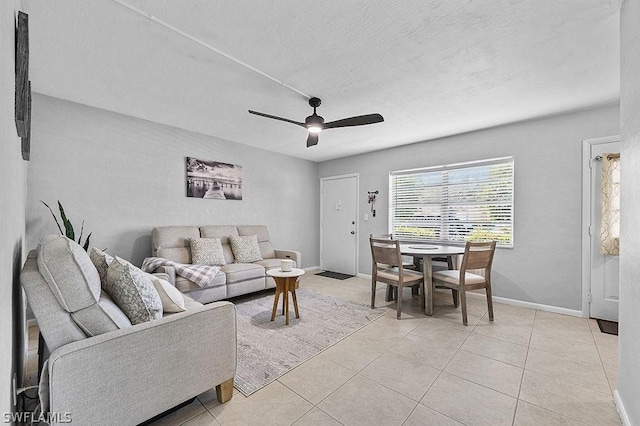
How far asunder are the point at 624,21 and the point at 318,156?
431 cm

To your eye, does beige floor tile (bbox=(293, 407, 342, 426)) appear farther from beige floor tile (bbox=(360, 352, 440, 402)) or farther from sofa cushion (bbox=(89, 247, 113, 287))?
sofa cushion (bbox=(89, 247, 113, 287))

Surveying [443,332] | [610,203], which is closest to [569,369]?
[443,332]

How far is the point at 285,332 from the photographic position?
2686 mm

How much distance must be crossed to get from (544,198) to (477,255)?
54.3 inches

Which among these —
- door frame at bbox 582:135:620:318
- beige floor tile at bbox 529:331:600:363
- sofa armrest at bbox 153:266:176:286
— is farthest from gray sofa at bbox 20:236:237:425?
door frame at bbox 582:135:620:318

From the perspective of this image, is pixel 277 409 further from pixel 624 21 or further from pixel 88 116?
pixel 88 116

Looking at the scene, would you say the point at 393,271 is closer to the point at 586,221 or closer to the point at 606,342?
the point at 606,342

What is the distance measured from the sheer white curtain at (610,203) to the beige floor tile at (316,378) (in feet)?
10.4

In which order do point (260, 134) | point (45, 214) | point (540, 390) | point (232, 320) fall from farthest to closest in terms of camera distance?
point (260, 134) → point (45, 214) → point (540, 390) → point (232, 320)

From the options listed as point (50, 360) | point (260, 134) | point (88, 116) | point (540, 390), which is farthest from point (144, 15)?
Result: point (540, 390)

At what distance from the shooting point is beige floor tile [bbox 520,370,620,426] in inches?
62.5

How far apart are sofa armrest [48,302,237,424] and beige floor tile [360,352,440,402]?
1046 mm

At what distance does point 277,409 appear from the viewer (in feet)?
5.40

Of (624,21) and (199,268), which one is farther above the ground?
(624,21)
